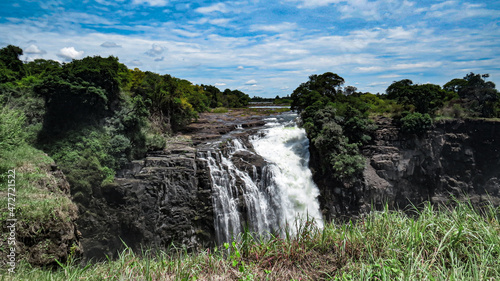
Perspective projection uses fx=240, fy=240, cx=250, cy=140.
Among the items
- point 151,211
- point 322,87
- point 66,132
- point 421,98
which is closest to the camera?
point 151,211

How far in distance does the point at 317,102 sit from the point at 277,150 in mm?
6017

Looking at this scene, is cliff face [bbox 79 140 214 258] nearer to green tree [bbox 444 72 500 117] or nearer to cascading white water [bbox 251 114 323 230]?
cascading white water [bbox 251 114 323 230]

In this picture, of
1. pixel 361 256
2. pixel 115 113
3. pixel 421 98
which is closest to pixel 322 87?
pixel 421 98

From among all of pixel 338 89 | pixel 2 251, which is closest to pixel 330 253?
pixel 2 251

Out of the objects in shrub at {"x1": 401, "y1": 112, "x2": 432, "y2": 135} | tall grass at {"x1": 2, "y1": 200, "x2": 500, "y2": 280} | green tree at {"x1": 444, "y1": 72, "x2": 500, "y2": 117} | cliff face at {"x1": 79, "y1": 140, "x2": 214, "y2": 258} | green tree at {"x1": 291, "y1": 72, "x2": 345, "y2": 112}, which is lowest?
cliff face at {"x1": 79, "y1": 140, "x2": 214, "y2": 258}

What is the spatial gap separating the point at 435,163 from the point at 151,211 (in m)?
20.5

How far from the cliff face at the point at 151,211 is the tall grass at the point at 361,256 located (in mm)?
9322

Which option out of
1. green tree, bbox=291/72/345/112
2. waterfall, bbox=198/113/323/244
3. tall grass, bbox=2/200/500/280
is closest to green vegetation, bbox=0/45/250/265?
tall grass, bbox=2/200/500/280

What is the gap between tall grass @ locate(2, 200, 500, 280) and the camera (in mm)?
2737

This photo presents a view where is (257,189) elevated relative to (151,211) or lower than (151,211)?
elevated

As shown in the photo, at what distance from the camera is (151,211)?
12766 millimetres

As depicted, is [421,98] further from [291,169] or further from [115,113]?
[115,113]

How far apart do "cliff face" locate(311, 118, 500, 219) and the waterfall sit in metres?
1.57

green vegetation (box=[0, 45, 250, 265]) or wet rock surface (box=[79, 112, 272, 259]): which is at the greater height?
green vegetation (box=[0, 45, 250, 265])
